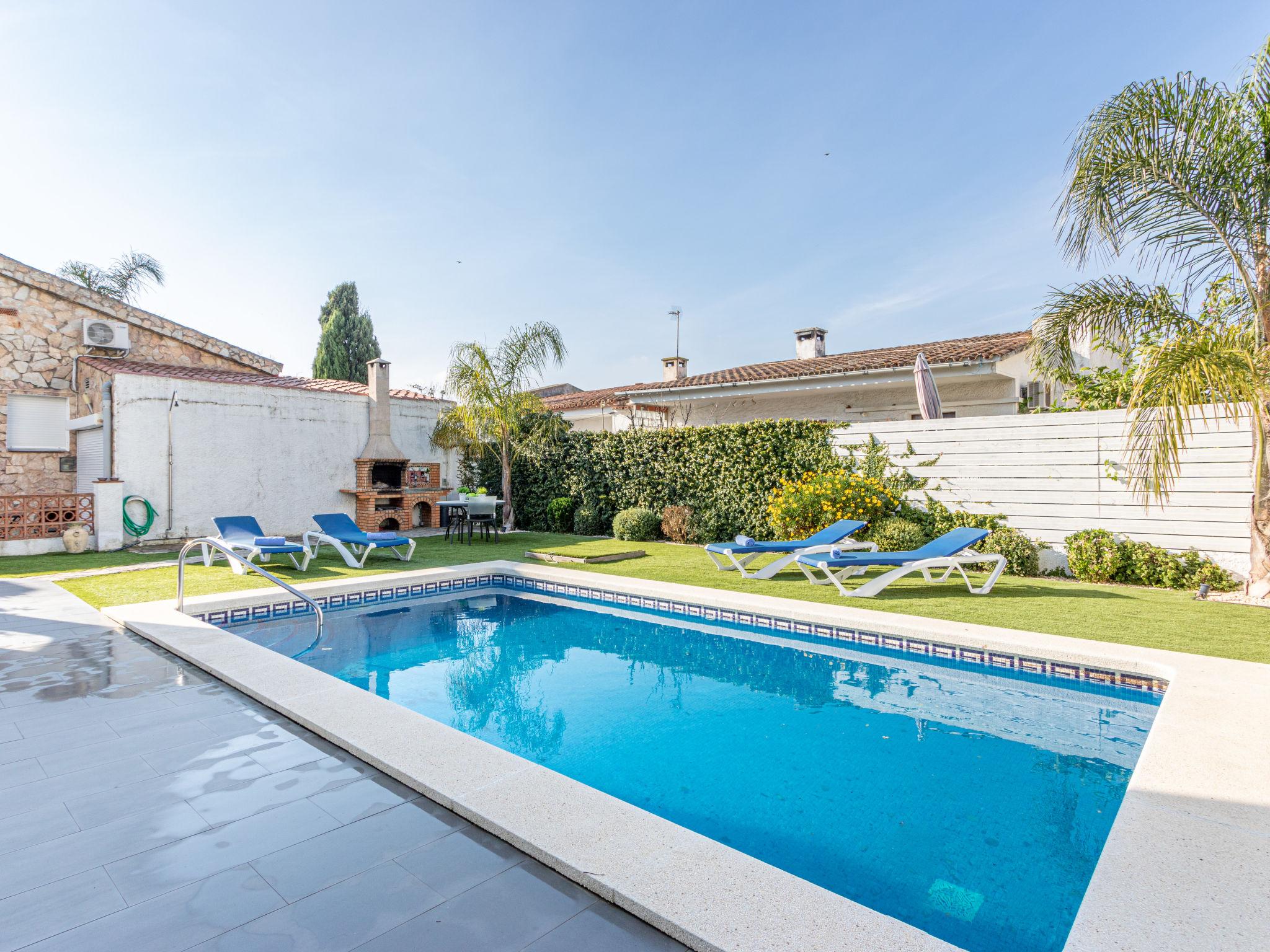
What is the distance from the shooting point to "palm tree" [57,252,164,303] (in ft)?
60.6

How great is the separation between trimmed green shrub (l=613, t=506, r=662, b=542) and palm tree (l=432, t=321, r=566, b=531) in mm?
3256

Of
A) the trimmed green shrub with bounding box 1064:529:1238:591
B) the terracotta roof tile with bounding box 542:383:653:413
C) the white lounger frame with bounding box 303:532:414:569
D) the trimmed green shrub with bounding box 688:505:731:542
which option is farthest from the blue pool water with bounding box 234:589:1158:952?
the terracotta roof tile with bounding box 542:383:653:413

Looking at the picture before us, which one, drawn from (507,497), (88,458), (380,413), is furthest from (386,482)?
(88,458)

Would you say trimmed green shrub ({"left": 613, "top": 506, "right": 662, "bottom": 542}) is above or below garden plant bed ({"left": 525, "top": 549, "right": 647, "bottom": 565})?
above

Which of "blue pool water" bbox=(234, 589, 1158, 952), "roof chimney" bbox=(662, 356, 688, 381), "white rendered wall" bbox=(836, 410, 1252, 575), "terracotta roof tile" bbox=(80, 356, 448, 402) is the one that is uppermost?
"roof chimney" bbox=(662, 356, 688, 381)

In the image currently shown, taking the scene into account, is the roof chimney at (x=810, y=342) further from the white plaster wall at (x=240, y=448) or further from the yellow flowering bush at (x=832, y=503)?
the white plaster wall at (x=240, y=448)

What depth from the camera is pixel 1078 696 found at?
16.2 ft

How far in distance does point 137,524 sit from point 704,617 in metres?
11.4

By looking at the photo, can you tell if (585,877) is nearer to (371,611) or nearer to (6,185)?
(371,611)

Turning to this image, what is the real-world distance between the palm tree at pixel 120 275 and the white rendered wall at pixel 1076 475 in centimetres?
1989

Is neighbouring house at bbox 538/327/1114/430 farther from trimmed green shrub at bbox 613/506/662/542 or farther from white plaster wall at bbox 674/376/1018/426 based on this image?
trimmed green shrub at bbox 613/506/662/542

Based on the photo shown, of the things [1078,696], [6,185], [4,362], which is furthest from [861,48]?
[4,362]

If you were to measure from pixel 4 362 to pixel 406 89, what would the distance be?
10639 mm

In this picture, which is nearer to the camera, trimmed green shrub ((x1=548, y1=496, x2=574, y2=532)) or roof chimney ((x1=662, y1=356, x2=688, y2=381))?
Result: trimmed green shrub ((x1=548, y1=496, x2=574, y2=532))
